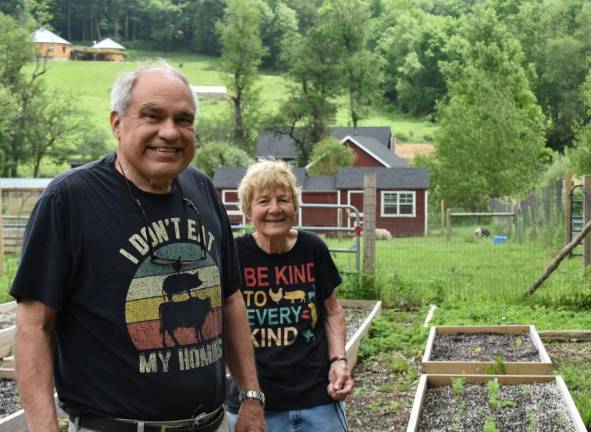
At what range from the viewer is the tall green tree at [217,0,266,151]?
58.2 metres

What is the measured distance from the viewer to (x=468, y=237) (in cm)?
2155

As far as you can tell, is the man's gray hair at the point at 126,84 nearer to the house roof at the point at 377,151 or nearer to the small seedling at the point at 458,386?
the small seedling at the point at 458,386

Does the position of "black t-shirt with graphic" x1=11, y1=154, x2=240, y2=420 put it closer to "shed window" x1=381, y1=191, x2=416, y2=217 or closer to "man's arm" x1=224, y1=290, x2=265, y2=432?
"man's arm" x1=224, y1=290, x2=265, y2=432

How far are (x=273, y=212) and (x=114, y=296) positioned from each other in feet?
4.10

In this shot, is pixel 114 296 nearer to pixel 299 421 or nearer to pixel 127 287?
pixel 127 287

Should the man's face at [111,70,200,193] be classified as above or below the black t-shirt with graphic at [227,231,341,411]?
above

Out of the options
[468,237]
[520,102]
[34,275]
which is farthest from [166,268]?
[520,102]

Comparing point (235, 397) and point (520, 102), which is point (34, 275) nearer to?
point (235, 397)

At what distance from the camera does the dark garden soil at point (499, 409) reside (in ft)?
17.8

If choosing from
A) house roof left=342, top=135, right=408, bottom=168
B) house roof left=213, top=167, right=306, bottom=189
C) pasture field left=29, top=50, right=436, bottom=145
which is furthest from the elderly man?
pasture field left=29, top=50, right=436, bottom=145

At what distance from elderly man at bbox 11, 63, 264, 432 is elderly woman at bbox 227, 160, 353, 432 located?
31.2 inches

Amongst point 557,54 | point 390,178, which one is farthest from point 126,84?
point 557,54

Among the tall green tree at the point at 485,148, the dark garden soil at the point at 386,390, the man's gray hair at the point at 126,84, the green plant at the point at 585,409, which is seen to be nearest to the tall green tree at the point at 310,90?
the tall green tree at the point at 485,148

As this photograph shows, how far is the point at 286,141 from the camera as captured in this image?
60.1m
